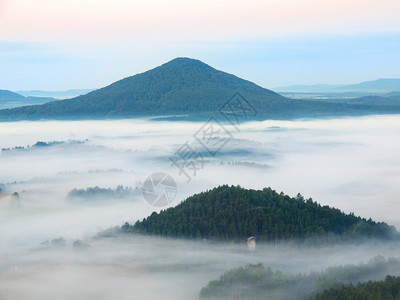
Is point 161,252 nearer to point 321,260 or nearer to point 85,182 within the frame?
point 321,260

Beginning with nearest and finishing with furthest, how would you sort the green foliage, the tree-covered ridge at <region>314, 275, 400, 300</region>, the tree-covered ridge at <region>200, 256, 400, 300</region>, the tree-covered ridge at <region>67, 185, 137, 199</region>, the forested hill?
the tree-covered ridge at <region>314, 275, 400, 300</region> → the tree-covered ridge at <region>200, 256, 400, 300</region> → the forested hill → the tree-covered ridge at <region>67, 185, 137, 199</region> → the green foliage

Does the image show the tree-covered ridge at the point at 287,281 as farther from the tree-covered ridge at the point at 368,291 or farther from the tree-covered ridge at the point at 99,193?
the tree-covered ridge at the point at 99,193

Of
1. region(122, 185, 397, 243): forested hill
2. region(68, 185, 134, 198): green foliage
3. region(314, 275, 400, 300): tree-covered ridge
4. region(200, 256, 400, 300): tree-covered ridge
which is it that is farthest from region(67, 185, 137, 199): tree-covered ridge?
region(314, 275, 400, 300): tree-covered ridge

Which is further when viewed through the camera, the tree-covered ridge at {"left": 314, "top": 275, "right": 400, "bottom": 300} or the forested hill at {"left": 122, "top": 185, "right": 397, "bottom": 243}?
the forested hill at {"left": 122, "top": 185, "right": 397, "bottom": 243}

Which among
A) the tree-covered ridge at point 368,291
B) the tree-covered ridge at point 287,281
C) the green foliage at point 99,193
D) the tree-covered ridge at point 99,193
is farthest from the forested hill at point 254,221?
the tree-covered ridge at point 99,193

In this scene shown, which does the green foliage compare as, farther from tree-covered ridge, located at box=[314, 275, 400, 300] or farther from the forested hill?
tree-covered ridge, located at box=[314, 275, 400, 300]

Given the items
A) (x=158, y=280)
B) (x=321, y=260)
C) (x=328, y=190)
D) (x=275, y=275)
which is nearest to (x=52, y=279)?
(x=158, y=280)

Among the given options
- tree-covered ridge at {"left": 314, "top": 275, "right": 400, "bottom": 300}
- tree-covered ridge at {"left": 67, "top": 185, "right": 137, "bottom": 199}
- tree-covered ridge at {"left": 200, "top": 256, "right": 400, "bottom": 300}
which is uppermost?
tree-covered ridge at {"left": 314, "top": 275, "right": 400, "bottom": 300}
